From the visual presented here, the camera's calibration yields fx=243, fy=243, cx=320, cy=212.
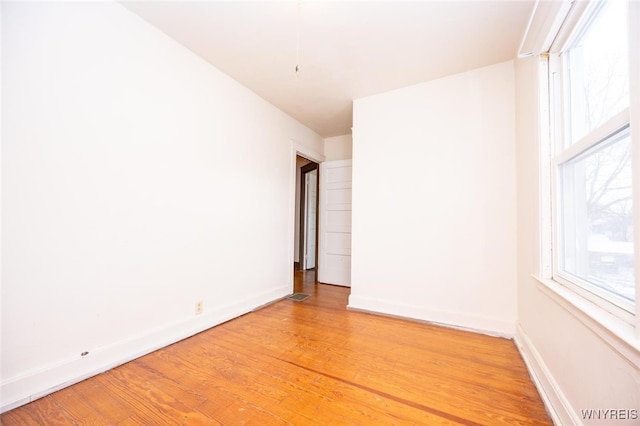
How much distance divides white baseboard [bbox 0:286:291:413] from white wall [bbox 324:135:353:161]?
115 inches

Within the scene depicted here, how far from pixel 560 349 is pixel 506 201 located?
133 centimetres

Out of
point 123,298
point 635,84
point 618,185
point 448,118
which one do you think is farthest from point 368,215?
point 123,298

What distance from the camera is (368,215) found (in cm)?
286

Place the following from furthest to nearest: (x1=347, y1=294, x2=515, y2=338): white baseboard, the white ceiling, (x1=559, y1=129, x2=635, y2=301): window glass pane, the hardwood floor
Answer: (x1=347, y1=294, x2=515, y2=338): white baseboard → the white ceiling → the hardwood floor → (x1=559, y1=129, x2=635, y2=301): window glass pane

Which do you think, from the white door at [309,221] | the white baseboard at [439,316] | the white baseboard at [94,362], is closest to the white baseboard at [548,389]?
the white baseboard at [439,316]

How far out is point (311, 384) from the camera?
149 centimetres

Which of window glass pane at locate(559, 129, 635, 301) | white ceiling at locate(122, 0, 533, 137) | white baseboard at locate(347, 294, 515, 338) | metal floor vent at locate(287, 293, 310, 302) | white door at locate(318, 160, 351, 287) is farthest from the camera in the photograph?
white door at locate(318, 160, 351, 287)

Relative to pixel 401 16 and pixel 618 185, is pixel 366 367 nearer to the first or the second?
pixel 618 185

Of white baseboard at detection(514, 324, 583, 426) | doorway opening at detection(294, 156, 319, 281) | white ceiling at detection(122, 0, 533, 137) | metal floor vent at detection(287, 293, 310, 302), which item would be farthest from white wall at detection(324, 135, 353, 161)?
white baseboard at detection(514, 324, 583, 426)

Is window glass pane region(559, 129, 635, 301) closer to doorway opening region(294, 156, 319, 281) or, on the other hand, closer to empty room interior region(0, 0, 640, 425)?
empty room interior region(0, 0, 640, 425)

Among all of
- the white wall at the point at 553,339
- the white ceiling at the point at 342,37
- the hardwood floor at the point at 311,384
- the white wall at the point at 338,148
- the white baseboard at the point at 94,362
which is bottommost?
the hardwood floor at the point at 311,384

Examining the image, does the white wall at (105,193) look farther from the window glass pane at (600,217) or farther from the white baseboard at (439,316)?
the window glass pane at (600,217)

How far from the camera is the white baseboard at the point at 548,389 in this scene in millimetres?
1138

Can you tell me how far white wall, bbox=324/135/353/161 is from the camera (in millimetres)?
4117
